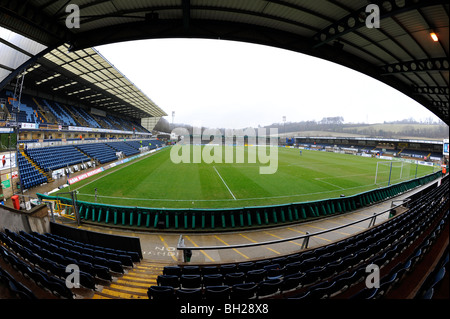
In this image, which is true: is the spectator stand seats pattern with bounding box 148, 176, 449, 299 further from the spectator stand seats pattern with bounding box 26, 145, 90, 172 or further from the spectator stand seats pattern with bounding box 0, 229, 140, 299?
the spectator stand seats pattern with bounding box 26, 145, 90, 172

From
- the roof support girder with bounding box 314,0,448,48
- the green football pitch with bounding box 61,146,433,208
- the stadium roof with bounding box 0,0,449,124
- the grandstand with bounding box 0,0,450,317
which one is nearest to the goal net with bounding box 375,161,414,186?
the green football pitch with bounding box 61,146,433,208

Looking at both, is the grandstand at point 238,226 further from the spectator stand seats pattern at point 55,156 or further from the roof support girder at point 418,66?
the spectator stand seats pattern at point 55,156

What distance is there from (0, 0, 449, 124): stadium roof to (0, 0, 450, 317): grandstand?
0.15 ft

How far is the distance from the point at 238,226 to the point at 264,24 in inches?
379

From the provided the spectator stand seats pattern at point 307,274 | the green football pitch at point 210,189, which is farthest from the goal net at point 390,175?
the spectator stand seats pattern at point 307,274

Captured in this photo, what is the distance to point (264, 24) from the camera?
303 inches

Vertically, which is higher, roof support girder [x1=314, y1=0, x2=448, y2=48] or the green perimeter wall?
roof support girder [x1=314, y1=0, x2=448, y2=48]

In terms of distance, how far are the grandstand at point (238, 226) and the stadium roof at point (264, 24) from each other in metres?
0.04

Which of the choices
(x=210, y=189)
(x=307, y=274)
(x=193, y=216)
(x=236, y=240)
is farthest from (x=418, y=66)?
(x=210, y=189)

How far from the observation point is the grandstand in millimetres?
3846

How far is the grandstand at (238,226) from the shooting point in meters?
3.85

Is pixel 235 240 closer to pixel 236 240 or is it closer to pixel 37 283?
pixel 236 240
